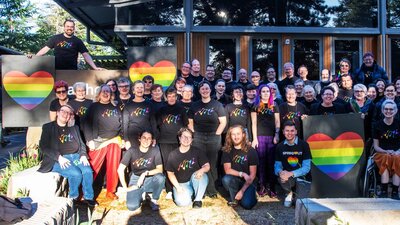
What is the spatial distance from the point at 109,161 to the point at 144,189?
0.73m

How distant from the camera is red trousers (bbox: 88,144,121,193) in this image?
579 centimetres

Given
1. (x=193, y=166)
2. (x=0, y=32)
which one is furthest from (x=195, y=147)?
(x=0, y=32)

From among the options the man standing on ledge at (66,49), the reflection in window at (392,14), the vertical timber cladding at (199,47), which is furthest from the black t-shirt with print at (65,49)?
the reflection in window at (392,14)

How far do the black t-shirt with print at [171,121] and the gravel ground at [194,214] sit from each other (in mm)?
977

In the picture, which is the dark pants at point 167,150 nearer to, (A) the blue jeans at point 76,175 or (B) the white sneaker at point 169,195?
(B) the white sneaker at point 169,195

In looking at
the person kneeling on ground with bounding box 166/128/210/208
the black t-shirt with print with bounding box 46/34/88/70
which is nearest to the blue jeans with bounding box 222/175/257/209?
the person kneeling on ground with bounding box 166/128/210/208

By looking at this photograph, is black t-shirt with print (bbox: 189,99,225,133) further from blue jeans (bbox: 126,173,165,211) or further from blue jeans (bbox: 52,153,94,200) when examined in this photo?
blue jeans (bbox: 52,153,94,200)

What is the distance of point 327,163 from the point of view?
5.68 meters

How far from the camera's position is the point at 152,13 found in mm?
11289

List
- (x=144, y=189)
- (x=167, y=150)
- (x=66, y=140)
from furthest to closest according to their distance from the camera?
(x=167, y=150) → (x=144, y=189) → (x=66, y=140)

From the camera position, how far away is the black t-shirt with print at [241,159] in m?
5.76

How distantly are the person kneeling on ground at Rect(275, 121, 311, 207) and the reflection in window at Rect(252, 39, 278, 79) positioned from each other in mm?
6195

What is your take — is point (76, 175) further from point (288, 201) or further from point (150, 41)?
point (150, 41)

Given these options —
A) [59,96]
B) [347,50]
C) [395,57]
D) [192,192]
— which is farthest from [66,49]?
[395,57]
